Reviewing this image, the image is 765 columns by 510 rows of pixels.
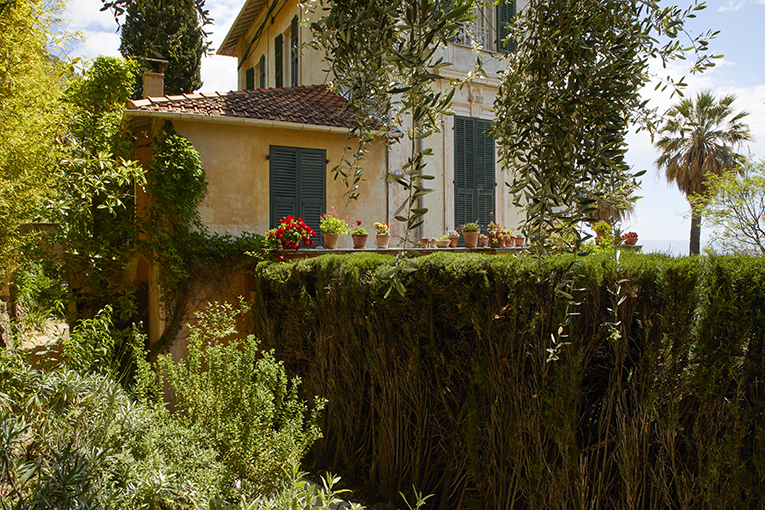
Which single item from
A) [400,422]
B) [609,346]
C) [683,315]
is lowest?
[400,422]

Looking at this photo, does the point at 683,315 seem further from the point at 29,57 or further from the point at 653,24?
the point at 29,57

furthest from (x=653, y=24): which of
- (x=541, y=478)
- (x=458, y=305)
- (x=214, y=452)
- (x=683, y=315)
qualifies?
(x=214, y=452)

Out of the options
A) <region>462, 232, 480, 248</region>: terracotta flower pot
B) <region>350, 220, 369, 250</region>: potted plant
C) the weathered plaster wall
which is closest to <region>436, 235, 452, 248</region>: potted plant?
<region>462, 232, 480, 248</region>: terracotta flower pot

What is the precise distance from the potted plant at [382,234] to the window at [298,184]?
113cm

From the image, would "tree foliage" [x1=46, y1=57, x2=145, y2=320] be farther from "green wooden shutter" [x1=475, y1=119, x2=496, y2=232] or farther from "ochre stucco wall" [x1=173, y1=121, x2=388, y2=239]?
"green wooden shutter" [x1=475, y1=119, x2=496, y2=232]

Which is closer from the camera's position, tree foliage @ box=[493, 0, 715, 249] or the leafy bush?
tree foliage @ box=[493, 0, 715, 249]

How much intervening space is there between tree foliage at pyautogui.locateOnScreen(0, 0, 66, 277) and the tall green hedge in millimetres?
3099

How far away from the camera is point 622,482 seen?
2680 mm

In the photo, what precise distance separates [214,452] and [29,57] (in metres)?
4.24

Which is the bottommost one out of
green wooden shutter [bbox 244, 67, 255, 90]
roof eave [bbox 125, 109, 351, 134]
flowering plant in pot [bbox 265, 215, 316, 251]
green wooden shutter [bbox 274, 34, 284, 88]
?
flowering plant in pot [bbox 265, 215, 316, 251]

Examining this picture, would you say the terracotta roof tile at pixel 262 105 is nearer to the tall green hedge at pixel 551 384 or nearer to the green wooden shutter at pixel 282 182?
the green wooden shutter at pixel 282 182

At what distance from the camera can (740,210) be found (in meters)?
13.3

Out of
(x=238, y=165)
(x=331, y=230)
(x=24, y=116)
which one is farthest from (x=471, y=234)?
(x=24, y=116)

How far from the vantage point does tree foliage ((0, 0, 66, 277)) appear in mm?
4441
